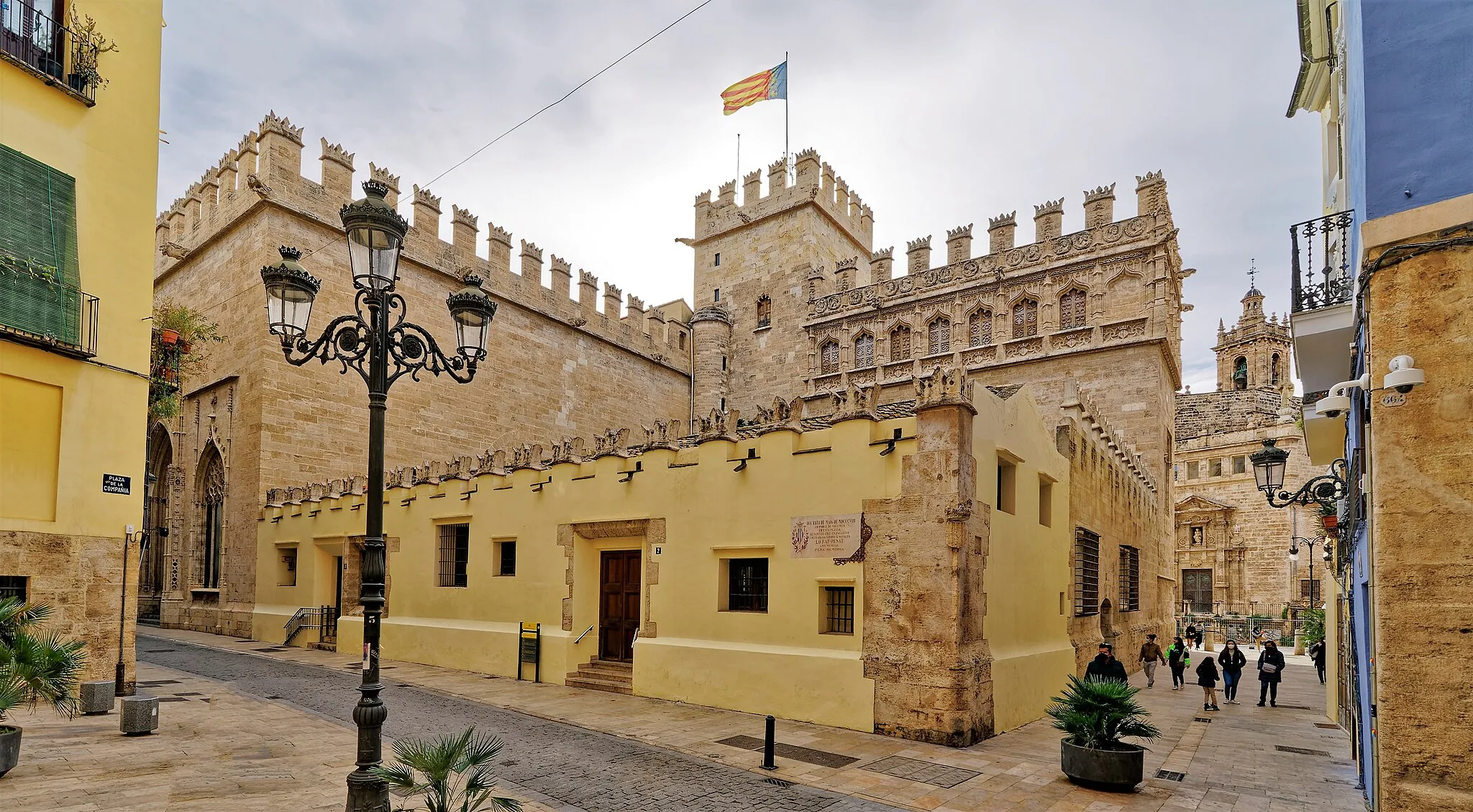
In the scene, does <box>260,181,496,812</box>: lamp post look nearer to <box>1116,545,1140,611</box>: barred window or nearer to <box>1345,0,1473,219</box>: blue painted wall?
<box>1345,0,1473,219</box>: blue painted wall

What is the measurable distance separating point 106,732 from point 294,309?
6.03 m

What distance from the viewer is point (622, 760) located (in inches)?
348

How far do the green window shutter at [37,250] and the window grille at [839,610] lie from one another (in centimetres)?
1074

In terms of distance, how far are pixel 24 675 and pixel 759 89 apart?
26.7 m

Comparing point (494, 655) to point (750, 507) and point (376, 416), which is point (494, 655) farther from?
point (376, 416)

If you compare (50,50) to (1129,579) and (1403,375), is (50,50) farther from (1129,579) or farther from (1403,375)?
(1129,579)

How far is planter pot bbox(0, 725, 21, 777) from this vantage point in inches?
270

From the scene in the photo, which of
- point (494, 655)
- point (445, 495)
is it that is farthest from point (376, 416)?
point (445, 495)

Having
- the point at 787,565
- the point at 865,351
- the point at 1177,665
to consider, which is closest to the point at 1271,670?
the point at 1177,665

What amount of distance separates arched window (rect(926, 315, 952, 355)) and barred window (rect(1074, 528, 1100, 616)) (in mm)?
11649

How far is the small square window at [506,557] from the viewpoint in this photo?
52.6 feet

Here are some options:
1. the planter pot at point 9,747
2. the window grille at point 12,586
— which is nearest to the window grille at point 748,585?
the planter pot at point 9,747

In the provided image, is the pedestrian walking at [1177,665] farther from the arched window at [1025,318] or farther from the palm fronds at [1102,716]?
the palm fronds at [1102,716]

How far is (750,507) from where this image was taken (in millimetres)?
12125
